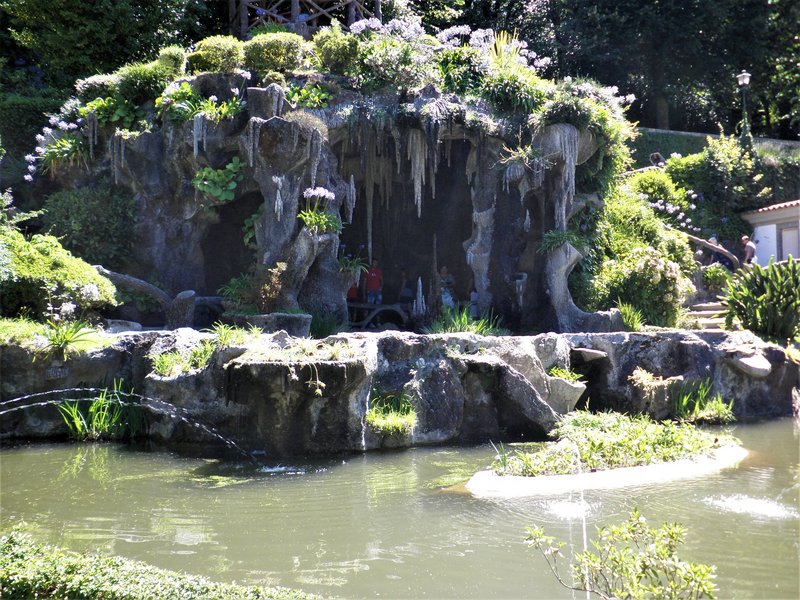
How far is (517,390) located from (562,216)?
262 inches

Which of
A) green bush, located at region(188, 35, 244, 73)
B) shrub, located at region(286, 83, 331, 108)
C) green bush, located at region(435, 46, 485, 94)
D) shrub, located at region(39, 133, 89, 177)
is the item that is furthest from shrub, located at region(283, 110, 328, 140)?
shrub, located at region(39, 133, 89, 177)

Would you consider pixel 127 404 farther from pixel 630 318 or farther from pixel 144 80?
pixel 630 318

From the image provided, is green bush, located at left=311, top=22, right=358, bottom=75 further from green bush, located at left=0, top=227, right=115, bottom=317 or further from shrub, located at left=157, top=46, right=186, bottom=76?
green bush, located at left=0, top=227, right=115, bottom=317

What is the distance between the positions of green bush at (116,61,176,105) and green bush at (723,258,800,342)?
1369 centimetres

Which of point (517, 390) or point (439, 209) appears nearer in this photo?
point (517, 390)

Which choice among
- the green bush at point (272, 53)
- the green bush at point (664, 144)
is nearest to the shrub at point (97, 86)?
the green bush at point (272, 53)

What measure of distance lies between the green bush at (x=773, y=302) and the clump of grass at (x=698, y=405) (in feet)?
9.19

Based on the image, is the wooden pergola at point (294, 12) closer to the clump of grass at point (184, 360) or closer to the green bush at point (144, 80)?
the green bush at point (144, 80)

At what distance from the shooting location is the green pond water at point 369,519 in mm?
6676

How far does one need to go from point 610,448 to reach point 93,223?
40.4 ft

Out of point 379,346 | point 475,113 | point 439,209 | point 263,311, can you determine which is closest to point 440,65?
point 475,113

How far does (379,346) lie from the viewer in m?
13.2

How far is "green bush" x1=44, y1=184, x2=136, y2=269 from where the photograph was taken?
17625 mm

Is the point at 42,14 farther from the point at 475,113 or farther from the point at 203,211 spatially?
the point at 475,113
